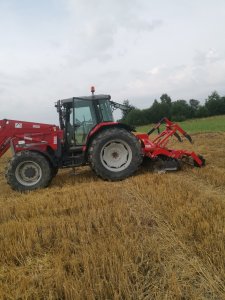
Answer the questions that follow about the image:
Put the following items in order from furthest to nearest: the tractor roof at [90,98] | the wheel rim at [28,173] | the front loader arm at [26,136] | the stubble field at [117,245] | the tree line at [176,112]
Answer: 1. the tree line at [176,112]
2. the tractor roof at [90,98]
3. the front loader arm at [26,136]
4. the wheel rim at [28,173]
5. the stubble field at [117,245]

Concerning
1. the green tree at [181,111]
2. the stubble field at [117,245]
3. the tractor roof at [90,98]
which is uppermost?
the green tree at [181,111]

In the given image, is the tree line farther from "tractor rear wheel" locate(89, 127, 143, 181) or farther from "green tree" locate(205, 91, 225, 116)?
"tractor rear wheel" locate(89, 127, 143, 181)

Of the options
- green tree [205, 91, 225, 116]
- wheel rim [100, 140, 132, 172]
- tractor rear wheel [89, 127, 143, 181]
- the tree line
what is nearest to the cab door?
tractor rear wheel [89, 127, 143, 181]

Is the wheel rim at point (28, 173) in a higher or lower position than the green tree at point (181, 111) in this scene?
lower

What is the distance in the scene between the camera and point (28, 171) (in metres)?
7.84

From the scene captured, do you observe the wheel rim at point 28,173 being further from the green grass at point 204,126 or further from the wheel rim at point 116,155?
the green grass at point 204,126

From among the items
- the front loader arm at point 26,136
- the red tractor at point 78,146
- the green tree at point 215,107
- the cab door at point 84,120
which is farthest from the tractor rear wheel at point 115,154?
the green tree at point 215,107

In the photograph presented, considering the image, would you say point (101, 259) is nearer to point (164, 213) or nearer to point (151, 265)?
point (151, 265)

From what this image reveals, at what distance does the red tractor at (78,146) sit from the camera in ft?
25.7

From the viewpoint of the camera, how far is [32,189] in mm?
7824

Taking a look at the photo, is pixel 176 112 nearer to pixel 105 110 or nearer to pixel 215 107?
pixel 215 107

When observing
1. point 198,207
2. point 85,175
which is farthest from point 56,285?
point 85,175

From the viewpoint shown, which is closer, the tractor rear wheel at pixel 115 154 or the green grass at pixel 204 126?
the tractor rear wheel at pixel 115 154

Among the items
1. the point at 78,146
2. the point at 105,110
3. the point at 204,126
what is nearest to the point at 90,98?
the point at 105,110
